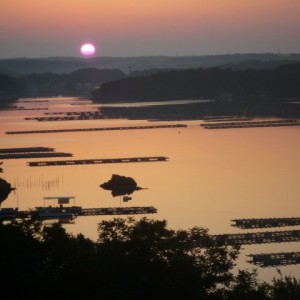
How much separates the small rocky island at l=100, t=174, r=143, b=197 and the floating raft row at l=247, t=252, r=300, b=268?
760 cm

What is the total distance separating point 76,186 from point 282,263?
9.53m

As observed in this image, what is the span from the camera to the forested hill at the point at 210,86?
67.1m

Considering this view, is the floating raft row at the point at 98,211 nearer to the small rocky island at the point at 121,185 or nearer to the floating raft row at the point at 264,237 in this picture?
the small rocky island at the point at 121,185

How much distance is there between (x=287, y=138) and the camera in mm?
33406

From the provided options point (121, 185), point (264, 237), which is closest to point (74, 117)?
point (121, 185)

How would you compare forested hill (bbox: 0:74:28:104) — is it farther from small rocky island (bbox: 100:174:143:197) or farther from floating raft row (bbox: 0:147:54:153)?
small rocky island (bbox: 100:174:143:197)

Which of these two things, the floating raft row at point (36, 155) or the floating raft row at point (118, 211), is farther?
the floating raft row at point (36, 155)

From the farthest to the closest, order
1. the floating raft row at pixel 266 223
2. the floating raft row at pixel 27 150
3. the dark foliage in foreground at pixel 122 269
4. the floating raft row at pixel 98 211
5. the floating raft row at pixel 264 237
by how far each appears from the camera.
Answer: the floating raft row at pixel 27 150 < the floating raft row at pixel 98 211 < the floating raft row at pixel 266 223 < the floating raft row at pixel 264 237 < the dark foliage in foreground at pixel 122 269

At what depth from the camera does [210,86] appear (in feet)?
233

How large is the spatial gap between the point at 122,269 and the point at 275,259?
5.46 m

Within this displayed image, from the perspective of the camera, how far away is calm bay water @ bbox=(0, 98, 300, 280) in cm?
1816

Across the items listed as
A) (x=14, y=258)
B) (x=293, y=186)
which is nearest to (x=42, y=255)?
(x=14, y=258)

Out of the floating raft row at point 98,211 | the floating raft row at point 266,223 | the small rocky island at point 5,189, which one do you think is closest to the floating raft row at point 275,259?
the floating raft row at point 266,223

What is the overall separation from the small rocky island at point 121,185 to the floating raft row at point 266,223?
17.0 ft
